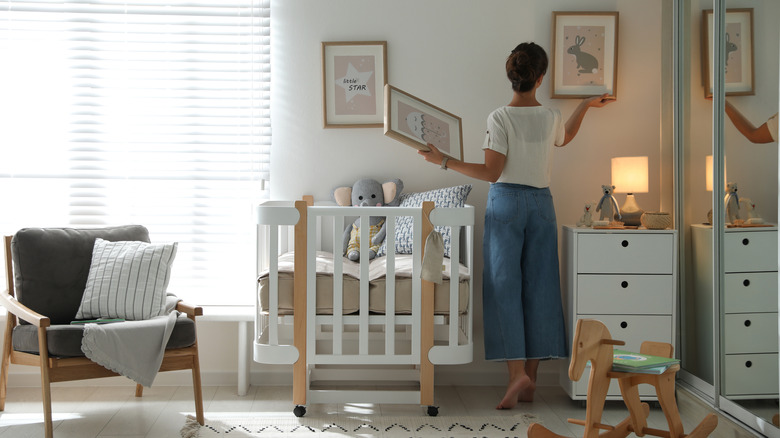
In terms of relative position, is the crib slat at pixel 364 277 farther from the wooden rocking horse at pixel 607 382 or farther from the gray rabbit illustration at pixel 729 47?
the gray rabbit illustration at pixel 729 47

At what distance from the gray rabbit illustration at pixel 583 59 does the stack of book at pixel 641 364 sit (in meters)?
1.58

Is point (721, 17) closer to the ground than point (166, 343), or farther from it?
farther from it

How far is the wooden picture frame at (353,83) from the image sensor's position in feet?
10.6

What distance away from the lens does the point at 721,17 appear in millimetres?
2490

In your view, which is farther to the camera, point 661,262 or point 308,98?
point 308,98

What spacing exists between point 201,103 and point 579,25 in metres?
1.77

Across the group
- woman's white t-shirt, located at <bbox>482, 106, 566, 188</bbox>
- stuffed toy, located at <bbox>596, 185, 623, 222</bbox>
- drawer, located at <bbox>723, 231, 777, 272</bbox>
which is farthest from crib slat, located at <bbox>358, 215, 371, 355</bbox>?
drawer, located at <bbox>723, 231, 777, 272</bbox>

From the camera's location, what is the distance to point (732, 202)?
241 cm

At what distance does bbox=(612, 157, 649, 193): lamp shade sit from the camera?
302cm

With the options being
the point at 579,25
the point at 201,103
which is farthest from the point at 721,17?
the point at 201,103

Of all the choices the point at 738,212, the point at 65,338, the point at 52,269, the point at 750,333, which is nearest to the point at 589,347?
the point at 750,333

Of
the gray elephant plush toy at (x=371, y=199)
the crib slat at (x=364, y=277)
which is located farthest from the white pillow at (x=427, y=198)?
the crib slat at (x=364, y=277)

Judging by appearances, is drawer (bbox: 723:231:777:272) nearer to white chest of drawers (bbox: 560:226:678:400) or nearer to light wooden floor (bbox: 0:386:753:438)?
white chest of drawers (bbox: 560:226:678:400)

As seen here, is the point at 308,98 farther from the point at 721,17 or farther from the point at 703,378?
the point at 703,378
